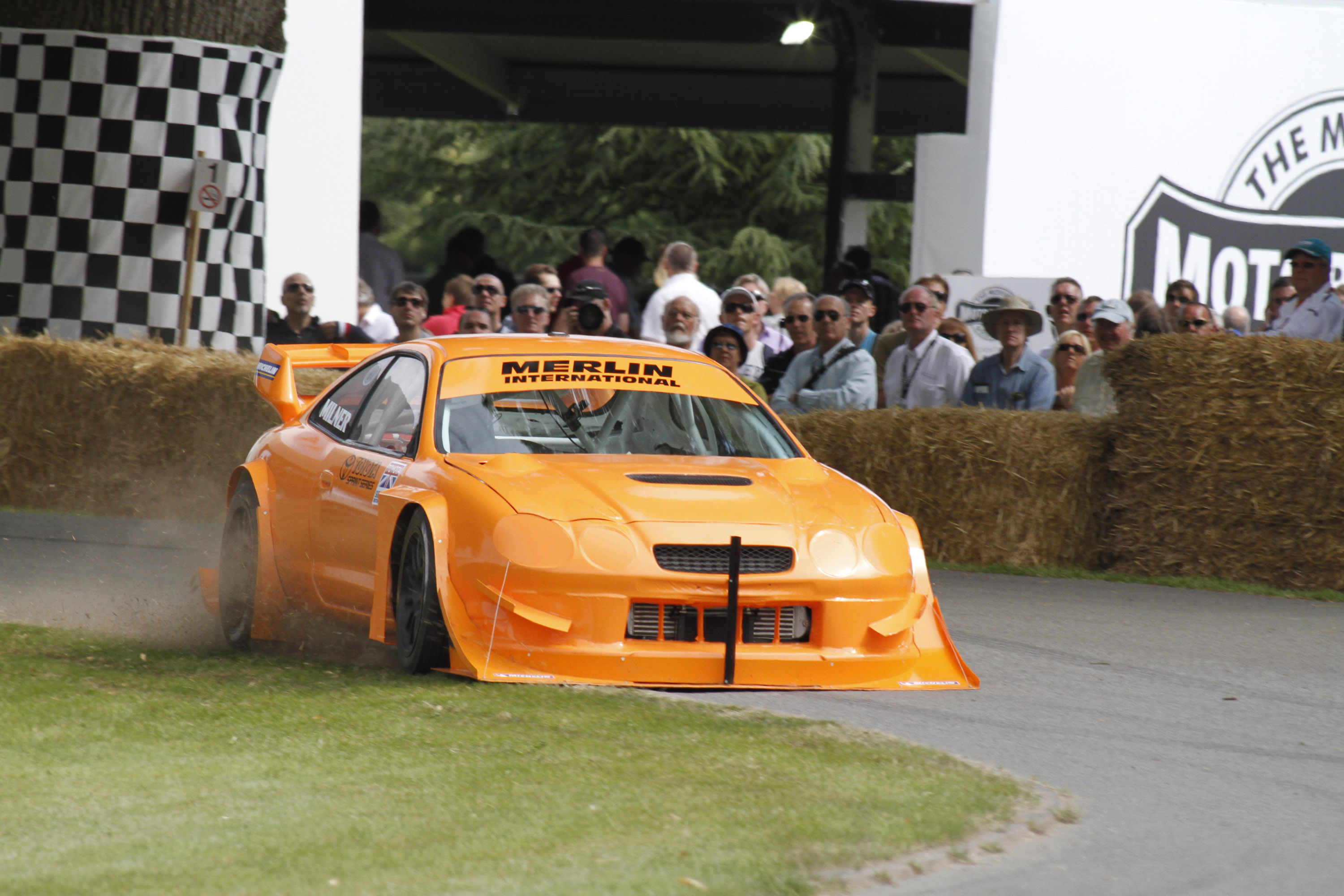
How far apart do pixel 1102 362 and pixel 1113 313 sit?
3.40ft

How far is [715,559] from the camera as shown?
20.4 feet

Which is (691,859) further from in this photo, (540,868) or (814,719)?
(814,719)

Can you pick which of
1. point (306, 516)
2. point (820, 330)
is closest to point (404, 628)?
point (306, 516)

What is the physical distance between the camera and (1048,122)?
1609 cm

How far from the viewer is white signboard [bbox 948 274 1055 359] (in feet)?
48.1

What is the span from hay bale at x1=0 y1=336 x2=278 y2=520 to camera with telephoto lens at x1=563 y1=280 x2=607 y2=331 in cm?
217

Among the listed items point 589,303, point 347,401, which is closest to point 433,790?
point 347,401

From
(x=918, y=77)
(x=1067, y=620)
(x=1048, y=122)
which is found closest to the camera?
(x=1067, y=620)

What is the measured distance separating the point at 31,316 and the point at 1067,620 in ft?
26.3

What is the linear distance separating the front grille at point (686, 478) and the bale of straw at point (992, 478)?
4296 mm

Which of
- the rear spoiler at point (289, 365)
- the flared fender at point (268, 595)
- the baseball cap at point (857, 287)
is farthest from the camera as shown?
the baseball cap at point (857, 287)

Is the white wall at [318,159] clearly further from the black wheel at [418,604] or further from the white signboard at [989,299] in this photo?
the black wheel at [418,604]

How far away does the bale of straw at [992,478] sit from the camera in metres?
10.7

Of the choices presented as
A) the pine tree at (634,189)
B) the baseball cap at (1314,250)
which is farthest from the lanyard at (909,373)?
the pine tree at (634,189)
